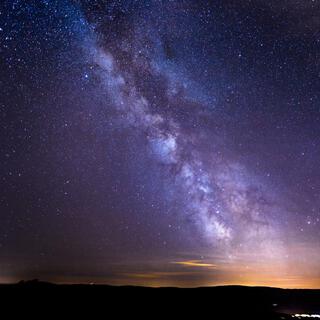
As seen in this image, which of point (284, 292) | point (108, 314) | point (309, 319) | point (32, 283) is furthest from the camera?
point (284, 292)

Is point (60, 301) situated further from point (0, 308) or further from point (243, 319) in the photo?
point (243, 319)

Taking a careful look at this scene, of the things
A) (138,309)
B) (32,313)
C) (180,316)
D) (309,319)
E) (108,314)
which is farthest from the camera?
(309,319)

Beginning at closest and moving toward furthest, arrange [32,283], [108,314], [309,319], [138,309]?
[108,314], [138,309], [309,319], [32,283]

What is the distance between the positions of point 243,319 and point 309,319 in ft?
38.1

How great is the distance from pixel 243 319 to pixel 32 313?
1689cm

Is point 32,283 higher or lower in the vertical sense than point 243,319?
higher

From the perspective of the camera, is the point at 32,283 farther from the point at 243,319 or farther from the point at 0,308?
the point at 243,319

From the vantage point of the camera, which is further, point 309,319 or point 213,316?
point 309,319

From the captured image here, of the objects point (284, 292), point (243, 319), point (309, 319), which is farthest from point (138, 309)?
point (284, 292)

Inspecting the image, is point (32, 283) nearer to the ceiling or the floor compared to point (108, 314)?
nearer to the ceiling

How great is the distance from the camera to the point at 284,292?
96438mm

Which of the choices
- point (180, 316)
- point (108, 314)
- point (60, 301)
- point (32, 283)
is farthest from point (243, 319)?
point (32, 283)

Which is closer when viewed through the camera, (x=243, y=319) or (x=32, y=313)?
(x=32, y=313)

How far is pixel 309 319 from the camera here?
35719mm
